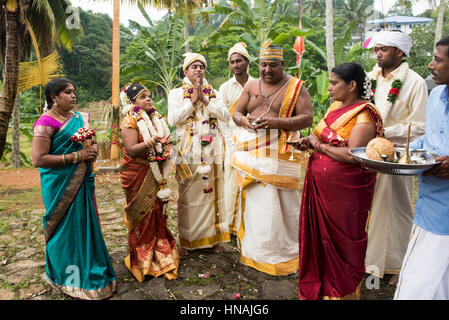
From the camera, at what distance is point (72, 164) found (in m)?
3.29

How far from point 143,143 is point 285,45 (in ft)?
90.5

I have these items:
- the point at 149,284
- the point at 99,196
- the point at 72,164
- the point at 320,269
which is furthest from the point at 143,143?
the point at 99,196

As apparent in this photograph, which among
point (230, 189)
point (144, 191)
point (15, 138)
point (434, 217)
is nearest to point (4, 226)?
point (144, 191)

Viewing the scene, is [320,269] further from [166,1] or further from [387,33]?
[166,1]

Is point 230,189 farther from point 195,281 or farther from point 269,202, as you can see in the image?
point 195,281

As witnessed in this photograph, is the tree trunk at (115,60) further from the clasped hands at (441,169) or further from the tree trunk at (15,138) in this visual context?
the clasped hands at (441,169)

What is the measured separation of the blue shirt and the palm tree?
299 inches

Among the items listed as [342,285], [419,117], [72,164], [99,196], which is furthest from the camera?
[99,196]

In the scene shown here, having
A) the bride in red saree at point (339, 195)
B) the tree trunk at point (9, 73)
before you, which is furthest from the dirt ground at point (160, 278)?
the tree trunk at point (9, 73)

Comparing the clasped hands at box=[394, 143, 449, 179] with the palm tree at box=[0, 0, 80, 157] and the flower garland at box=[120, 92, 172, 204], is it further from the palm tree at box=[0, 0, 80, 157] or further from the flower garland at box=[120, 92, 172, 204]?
the palm tree at box=[0, 0, 80, 157]

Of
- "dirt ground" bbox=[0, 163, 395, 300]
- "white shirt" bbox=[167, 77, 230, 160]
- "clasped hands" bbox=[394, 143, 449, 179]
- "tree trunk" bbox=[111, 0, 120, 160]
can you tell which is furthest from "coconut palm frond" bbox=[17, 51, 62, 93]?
"clasped hands" bbox=[394, 143, 449, 179]

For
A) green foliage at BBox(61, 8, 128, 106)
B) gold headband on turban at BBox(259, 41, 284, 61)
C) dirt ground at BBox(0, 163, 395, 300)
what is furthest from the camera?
green foliage at BBox(61, 8, 128, 106)

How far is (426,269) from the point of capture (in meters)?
2.34

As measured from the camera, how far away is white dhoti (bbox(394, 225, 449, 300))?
2.29 meters
